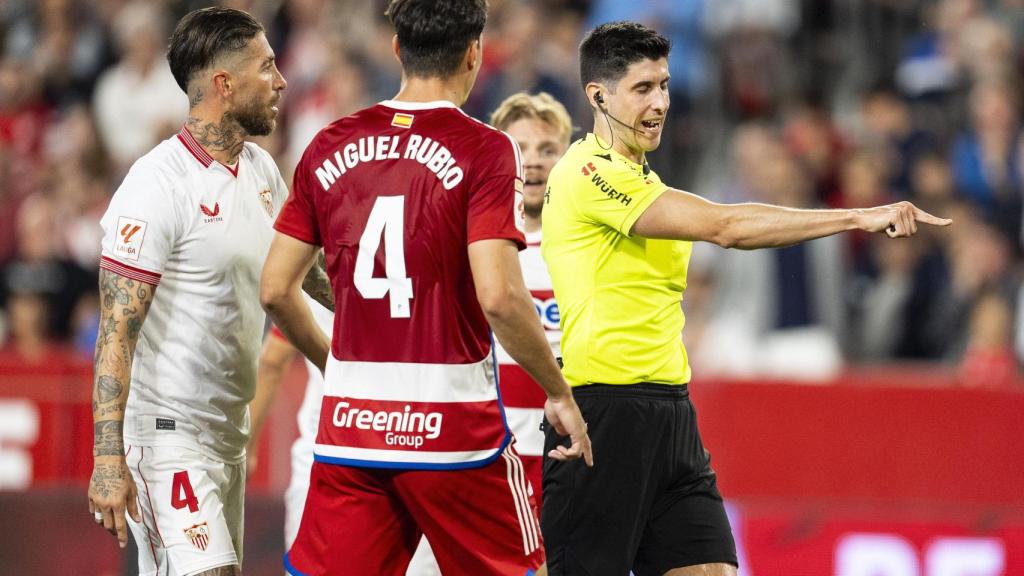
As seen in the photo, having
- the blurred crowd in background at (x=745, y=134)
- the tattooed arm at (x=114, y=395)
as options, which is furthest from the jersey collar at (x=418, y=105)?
the blurred crowd in background at (x=745, y=134)

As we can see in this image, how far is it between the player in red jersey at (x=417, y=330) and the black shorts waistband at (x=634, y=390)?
0.66m

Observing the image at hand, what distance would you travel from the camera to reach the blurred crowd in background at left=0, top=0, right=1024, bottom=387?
10.9 m

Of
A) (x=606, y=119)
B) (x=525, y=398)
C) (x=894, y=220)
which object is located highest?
(x=606, y=119)

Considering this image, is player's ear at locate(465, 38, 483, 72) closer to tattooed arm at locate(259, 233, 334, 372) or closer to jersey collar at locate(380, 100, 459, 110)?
jersey collar at locate(380, 100, 459, 110)

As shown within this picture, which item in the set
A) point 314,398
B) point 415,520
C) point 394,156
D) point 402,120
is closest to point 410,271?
point 394,156

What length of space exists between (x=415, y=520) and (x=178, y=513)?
0.96 m

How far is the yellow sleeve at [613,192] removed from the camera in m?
5.25

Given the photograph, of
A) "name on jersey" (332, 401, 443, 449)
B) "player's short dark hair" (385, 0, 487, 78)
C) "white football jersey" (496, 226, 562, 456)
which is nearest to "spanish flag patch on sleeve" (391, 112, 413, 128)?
"player's short dark hair" (385, 0, 487, 78)

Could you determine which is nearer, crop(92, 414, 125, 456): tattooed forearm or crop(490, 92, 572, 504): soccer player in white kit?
crop(92, 414, 125, 456): tattooed forearm

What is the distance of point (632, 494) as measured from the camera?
5441mm

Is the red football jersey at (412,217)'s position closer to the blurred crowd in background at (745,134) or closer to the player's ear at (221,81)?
the player's ear at (221,81)

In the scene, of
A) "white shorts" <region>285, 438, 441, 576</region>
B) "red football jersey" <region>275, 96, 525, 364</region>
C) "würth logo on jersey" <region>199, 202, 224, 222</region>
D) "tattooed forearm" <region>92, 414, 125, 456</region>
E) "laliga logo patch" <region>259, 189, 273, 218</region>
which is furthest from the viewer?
"white shorts" <region>285, 438, 441, 576</region>

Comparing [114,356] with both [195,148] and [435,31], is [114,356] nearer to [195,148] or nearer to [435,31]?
[195,148]

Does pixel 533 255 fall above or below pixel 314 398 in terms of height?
above
